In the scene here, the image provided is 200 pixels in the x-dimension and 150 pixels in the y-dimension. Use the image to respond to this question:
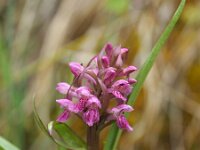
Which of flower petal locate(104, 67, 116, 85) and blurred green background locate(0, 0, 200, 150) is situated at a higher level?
flower petal locate(104, 67, 116, 85)

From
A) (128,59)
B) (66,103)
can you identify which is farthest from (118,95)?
(128,59)

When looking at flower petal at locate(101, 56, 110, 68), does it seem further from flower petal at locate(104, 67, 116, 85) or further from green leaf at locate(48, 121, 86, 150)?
green leaf at locate(48, 121, 86, 150)

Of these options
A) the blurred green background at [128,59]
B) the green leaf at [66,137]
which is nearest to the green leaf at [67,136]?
the green leaf at [66,137]

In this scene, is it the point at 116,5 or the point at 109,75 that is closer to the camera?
the point at 109,75

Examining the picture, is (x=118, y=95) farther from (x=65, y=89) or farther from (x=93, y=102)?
(x=65, y=89)

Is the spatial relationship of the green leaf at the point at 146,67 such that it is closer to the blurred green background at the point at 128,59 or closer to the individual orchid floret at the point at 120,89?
the individual orchid floret at the point at 120,89

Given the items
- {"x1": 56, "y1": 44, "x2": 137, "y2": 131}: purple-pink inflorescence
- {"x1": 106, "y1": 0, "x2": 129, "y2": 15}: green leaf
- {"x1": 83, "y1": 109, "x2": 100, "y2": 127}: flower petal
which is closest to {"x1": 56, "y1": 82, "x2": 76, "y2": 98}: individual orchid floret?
{"x1": 56, "y1": 44, "x2": 137, "y2": 131}: purple-pink inflorescence
